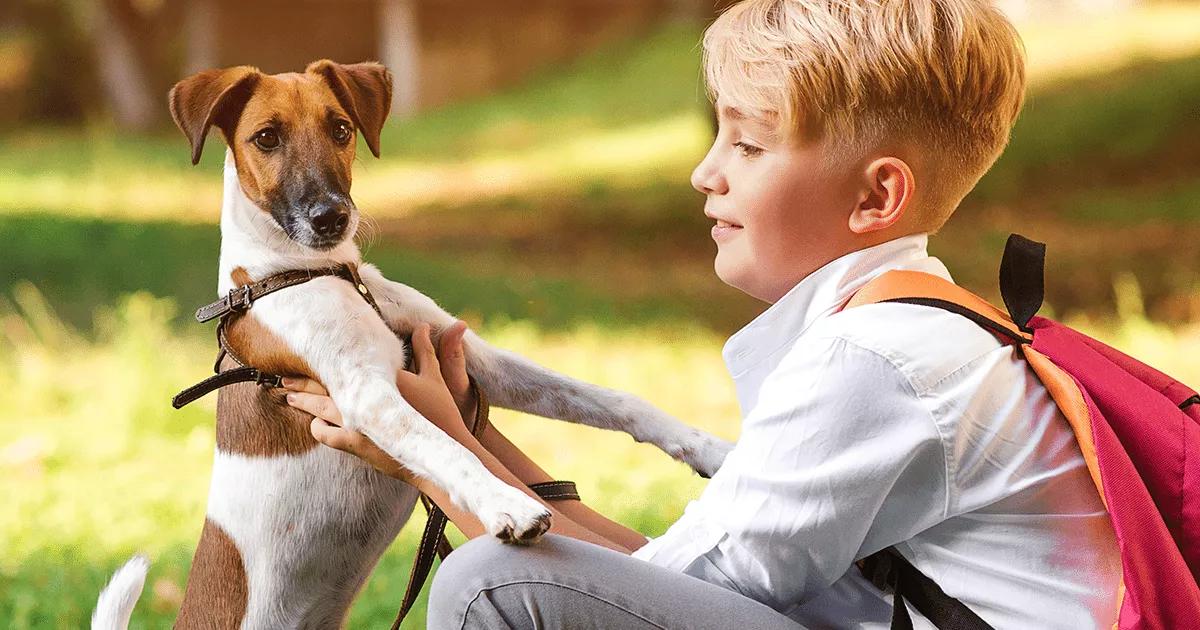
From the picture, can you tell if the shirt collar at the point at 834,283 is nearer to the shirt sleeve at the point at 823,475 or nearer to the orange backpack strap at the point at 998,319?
the orange backpack strap at the point at 998,319

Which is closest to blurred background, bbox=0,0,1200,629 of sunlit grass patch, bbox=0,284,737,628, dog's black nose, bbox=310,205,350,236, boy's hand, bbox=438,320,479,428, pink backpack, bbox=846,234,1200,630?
sunlit grass patch, bbox=0,284,737,628

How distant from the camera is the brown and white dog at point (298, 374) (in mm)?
2326

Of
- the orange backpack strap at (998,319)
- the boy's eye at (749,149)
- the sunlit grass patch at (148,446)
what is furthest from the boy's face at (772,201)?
the sunlit grass patch at (148,446)

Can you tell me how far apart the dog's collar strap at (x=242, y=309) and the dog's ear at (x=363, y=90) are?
Result: 0.33 meters

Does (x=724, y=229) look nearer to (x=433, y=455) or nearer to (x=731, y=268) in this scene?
(x=731, y=268)

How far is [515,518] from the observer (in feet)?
6.46

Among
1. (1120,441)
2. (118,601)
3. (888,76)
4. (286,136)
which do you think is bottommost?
(118,601)

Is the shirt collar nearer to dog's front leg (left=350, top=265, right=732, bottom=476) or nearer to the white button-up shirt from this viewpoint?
the white button-up shirt

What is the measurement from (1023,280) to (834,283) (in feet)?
0.93

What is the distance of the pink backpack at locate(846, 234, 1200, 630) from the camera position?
5.33 feet

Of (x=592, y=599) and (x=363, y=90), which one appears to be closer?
(x=592, y=599)

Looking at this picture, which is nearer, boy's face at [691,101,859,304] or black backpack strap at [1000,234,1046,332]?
black backpack strap at [1000,234,1046,332]

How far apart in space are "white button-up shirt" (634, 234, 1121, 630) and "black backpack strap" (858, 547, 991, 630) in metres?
0.02

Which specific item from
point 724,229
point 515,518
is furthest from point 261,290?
point 724,229
